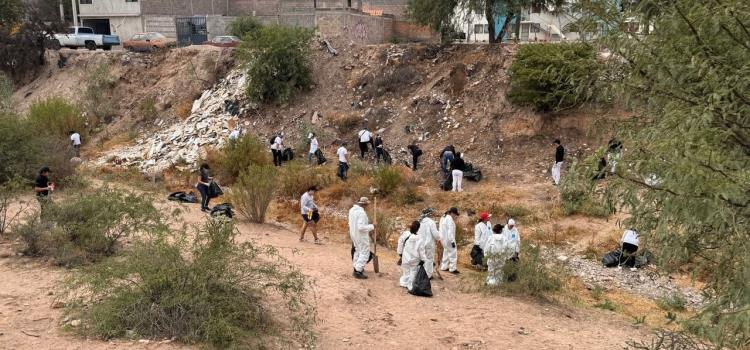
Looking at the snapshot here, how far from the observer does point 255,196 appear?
13383 mm

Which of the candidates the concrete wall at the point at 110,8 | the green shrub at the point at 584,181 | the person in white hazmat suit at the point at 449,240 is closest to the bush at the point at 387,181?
the person in white hazmat suit at the point at 449,240

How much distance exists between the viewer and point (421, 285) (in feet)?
28.9

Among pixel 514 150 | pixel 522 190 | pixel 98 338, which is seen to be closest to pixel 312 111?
pixel 514 150

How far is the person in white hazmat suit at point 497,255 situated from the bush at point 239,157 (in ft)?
33.5

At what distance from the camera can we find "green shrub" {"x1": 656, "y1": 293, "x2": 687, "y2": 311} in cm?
924

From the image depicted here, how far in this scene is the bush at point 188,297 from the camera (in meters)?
6.21

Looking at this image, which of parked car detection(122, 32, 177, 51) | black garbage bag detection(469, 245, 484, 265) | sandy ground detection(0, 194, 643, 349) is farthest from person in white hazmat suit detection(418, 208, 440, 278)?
parked car detection(122, 32, 177, 51)

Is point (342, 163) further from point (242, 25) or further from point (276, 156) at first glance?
point (242, 25)

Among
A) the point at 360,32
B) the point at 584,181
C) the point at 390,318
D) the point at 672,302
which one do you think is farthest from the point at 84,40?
the point at 584,181

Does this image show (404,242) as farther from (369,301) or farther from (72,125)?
(72,125)

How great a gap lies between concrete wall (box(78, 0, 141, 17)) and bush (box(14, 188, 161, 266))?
29.6m

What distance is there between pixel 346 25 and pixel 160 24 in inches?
595

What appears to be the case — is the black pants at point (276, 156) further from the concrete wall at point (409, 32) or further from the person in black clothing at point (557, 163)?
the concrete wall at point (409, 32)

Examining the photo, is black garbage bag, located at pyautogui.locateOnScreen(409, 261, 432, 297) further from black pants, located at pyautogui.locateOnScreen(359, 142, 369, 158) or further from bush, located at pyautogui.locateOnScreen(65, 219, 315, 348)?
black pants, located at pyautogui.locateOnScreen(359, 142, 369, 158)
